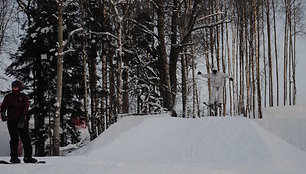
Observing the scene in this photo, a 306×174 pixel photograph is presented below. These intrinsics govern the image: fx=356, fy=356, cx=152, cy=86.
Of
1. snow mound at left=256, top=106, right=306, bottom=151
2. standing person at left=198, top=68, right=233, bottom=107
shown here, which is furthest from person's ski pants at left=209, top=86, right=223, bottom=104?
snow mound at left=256, top=106, right=306, bottom=151

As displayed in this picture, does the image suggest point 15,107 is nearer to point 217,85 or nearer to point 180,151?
point 180,151

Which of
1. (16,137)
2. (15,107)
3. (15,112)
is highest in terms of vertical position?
(15,107)

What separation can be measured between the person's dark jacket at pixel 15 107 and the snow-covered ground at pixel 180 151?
105 centimetres

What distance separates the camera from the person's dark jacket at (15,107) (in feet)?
23.5

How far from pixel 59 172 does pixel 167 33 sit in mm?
14908

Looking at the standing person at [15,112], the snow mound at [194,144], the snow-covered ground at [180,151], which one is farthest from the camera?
the snow mound at [194,144]

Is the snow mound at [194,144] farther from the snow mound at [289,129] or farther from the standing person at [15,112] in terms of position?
the snow mound at [289,129]

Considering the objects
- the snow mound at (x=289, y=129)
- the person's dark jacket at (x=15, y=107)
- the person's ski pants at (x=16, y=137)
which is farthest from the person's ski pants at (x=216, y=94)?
the person's dark jacket at (x=15, y=107)

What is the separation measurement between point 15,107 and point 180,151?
4421 mm

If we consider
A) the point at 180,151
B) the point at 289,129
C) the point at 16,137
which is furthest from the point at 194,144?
the point at 289,129

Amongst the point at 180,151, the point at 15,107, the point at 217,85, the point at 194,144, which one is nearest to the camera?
the point at 15,107

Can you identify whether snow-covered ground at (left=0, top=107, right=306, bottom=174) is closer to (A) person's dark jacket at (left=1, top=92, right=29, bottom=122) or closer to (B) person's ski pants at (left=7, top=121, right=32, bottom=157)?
(B) person's ski pants at (left=7, top=121, right=32, bottom=157)

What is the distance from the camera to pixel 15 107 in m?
7.16

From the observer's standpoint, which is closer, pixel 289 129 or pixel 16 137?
pixel 16 137
